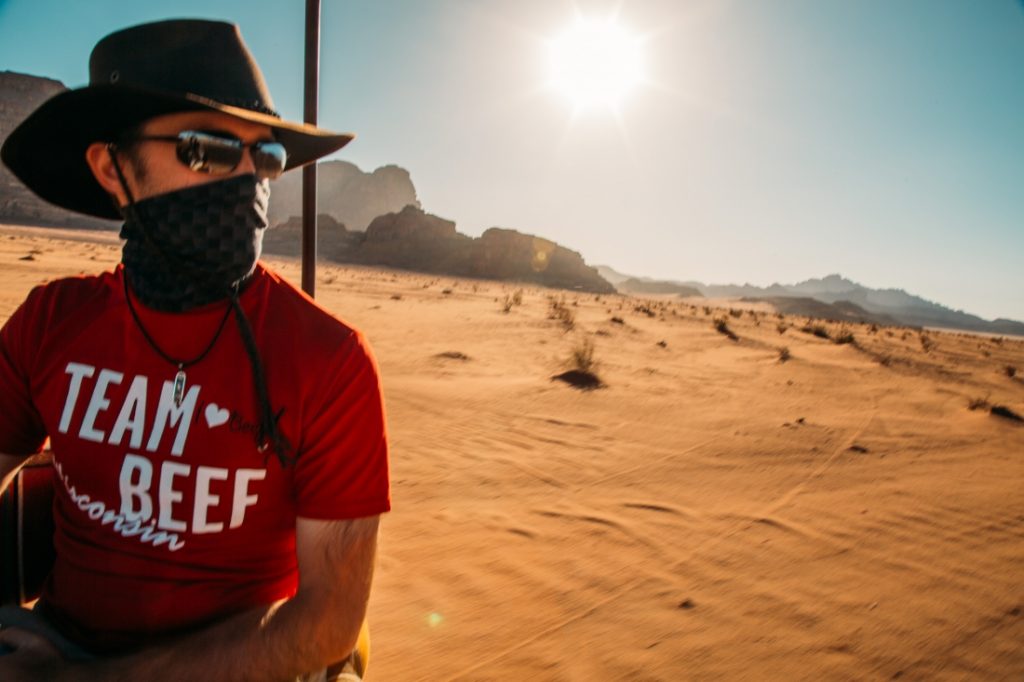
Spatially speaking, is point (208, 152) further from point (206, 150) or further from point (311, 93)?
point (311, 93)

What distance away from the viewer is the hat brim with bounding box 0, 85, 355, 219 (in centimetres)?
128

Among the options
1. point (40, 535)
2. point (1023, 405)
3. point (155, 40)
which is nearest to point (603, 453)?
point (40, 535)

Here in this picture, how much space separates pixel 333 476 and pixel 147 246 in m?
0.72

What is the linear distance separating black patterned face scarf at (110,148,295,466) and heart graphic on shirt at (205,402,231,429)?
0.14m

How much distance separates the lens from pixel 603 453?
526cm

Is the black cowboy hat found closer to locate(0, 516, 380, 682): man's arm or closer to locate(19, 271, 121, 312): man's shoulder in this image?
locate(19, 271, 121, 312): man's shoulder

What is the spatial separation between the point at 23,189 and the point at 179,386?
102019 mm

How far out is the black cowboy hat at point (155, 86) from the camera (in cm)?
128

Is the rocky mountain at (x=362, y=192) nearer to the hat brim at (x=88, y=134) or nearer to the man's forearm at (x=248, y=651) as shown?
the hat brim at (x=88, y=134)

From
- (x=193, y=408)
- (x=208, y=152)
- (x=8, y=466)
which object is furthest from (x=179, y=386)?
(x=8, y=466)

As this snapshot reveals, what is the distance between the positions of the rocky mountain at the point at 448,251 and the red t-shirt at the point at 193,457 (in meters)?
67.2

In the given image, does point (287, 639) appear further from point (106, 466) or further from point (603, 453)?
point (603, 453)

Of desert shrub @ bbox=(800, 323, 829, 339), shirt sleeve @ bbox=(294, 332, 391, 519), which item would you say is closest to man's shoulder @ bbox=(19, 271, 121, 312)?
shirt sleeve @ bbox=(294, 332, 391, 519)

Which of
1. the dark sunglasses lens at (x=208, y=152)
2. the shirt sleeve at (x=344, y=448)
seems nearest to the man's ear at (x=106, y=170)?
the dark sunglasses lens at (x=208, y=152)
